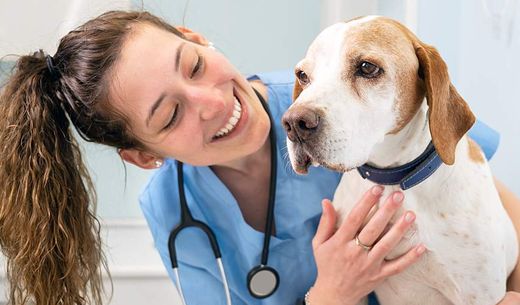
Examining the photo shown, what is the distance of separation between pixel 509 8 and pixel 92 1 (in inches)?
51.5

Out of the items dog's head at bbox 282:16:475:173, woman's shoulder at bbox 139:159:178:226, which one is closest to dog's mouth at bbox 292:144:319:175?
dog's head at bbox 282:16:475:173

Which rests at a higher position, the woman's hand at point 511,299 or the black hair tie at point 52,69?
the black hair tie at point 52,69

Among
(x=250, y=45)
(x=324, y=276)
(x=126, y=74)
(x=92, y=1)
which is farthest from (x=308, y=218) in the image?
(x=92, y=1)

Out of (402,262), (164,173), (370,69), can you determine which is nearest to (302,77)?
(370,69)

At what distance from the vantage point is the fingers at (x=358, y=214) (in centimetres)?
102

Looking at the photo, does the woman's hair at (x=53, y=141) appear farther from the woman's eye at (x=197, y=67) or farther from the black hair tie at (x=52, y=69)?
the woman's eye at (x=197, y=67)

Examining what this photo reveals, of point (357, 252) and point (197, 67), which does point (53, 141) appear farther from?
point (357, 252)

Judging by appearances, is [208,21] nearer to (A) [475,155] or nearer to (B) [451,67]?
(B) [451,67]

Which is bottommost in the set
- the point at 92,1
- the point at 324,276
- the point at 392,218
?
the point at 324,276

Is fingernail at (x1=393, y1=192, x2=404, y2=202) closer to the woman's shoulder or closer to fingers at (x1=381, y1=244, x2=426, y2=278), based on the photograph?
fingers at (x1=381, y1=244, x2=426, y2=278)

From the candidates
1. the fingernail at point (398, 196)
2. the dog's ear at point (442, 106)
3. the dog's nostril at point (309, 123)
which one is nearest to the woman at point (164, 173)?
the fingernail at point (398, 196)

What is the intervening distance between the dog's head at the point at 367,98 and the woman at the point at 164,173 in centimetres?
17

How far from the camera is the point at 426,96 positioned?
0.91 meters

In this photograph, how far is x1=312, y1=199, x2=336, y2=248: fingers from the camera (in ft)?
3.62
